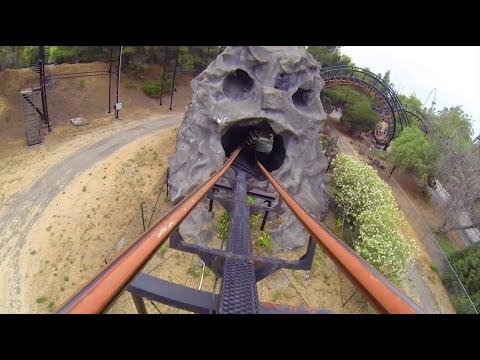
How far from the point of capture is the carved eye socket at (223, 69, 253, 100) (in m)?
15.2

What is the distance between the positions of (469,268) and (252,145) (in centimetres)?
1165

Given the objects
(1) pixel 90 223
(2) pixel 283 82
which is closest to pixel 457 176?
(2) pixel 283 82

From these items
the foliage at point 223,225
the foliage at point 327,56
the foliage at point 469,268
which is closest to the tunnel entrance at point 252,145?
the foliage at point 223,225

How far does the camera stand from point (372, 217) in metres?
14.1

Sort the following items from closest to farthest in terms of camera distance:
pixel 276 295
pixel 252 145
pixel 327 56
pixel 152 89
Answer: pixel 276 295
pixel 252 145
pixel 152 89
pixel 327 56

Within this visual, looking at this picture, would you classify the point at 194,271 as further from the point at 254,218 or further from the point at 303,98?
the point at 303,98

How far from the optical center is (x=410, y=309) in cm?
187

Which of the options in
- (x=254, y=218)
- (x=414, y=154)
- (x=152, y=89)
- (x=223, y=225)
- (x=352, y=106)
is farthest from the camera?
(x=352, y=106)

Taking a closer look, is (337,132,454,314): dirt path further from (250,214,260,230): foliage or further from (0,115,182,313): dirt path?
(0,115,182,313): dirt path

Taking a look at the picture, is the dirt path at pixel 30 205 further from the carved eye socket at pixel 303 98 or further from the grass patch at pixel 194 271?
the carved eye socket at pixel 303 98

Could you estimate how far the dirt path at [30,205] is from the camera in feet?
38.4

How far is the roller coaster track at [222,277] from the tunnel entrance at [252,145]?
9.99m

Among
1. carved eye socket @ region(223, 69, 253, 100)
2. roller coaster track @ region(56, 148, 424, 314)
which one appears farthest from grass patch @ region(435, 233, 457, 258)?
roller coaster track @ region(56, 148, 424, 314)

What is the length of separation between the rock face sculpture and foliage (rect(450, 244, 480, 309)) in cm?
703
